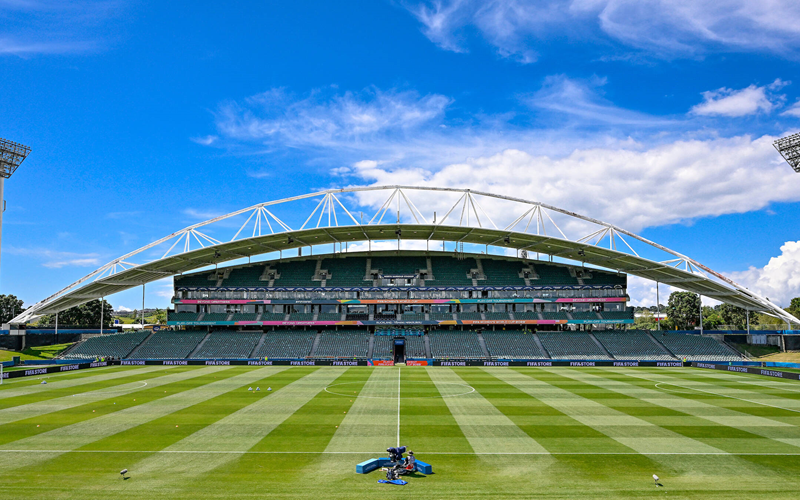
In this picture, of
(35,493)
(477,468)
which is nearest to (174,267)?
(35,493)

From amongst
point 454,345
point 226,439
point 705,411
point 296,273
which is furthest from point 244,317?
point 705,411

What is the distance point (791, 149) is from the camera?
5184cm

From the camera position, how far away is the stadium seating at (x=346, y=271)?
77.9 metres

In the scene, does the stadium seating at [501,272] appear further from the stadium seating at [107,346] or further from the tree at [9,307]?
the tree at [9,307]

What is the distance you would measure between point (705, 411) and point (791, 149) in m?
38.5

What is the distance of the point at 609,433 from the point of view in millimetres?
23250

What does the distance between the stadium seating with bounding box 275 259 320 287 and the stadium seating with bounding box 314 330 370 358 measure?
10.4 metres

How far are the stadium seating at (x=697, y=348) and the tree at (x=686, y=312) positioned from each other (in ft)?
133

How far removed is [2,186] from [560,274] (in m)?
74.6

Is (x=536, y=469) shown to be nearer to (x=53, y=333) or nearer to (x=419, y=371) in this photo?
(x=419, y=371)

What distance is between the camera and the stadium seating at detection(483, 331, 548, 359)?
6444cm

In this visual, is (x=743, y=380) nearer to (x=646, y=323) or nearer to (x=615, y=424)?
Result: (x=615, y=424)

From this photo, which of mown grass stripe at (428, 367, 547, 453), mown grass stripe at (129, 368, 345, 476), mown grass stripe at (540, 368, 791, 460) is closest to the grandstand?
mown grass stripe at (540, 368, 791, 460)

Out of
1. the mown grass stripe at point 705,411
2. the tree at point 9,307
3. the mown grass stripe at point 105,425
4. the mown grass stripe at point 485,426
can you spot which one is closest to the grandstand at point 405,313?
the mown grass stripe at point 705,411
